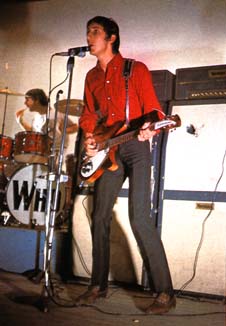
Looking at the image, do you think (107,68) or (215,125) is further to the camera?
(215,125)

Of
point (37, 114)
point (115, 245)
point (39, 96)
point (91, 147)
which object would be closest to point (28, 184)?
point (37, 114)

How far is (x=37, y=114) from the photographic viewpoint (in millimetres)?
4707

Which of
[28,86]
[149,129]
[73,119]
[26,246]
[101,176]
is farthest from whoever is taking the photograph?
[28,86]

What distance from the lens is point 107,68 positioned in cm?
299

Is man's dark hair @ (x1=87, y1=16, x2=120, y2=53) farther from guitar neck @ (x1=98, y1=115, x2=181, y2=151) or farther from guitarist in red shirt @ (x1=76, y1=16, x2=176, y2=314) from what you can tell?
guitar neck @ (x1=98, y1=115, x2=181, y2=151)

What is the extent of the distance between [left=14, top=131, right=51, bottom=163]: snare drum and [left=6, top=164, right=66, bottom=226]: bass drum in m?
0.14

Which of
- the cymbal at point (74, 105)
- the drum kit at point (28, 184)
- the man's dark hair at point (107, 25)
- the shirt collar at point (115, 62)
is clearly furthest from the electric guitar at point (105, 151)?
the cymbal at point (74, 105)

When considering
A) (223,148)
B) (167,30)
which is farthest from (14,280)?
(167,30)

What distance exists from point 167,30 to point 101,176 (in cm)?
194

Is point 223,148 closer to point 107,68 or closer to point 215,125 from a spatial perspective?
point 215,125

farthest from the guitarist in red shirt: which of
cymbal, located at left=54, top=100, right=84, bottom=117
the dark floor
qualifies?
cymbal, located at left=54, top=100, right=84, bottom=117

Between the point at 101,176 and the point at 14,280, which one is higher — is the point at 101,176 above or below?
above

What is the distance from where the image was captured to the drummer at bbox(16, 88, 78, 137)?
4.59m

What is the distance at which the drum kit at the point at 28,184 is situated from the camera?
4.13 m
